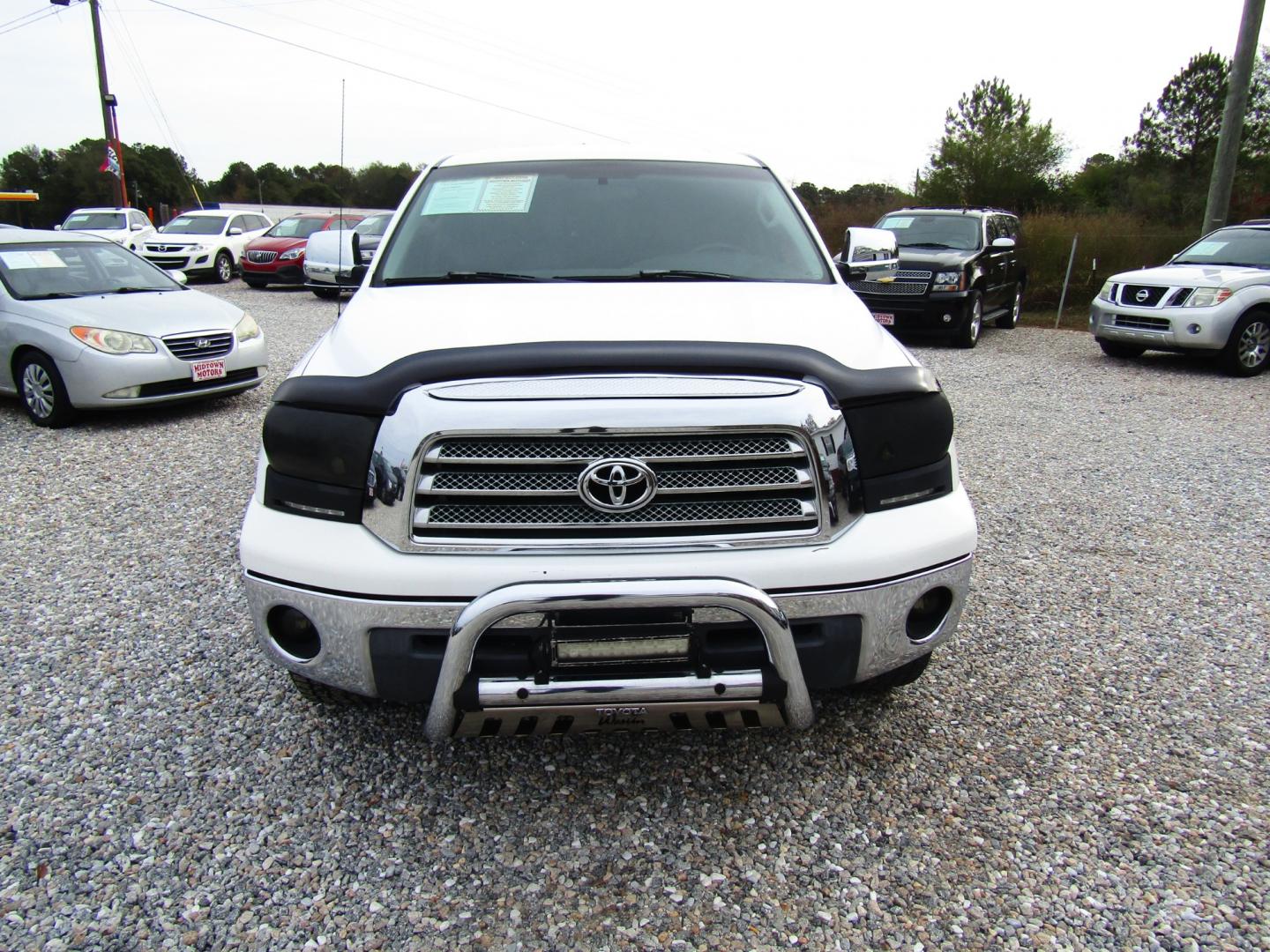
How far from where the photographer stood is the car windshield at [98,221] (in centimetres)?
2095

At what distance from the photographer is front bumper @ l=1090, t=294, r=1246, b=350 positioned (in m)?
9.90

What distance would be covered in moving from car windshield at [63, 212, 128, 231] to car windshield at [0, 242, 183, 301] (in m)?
15.1

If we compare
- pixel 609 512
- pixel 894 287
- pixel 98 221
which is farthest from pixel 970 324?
pixel 98 221

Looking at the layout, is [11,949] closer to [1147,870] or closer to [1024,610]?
[1147,870]

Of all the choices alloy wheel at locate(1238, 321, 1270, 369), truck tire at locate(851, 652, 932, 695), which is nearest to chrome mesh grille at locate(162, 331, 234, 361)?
truck tire at locate(851, 652, 932, 695)

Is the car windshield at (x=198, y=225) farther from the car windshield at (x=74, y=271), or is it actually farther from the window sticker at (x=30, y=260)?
the window sticker at (x=30, y=260)

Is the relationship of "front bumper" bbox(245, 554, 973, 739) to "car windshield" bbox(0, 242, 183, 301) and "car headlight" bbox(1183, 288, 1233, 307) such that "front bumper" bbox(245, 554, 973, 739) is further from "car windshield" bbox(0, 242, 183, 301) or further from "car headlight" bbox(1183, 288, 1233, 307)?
"car headlight" bbox(1183, 288, 1233, 307)

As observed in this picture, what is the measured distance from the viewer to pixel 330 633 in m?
2.19

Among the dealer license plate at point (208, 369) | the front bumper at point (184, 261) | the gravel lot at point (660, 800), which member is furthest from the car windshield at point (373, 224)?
the gravel lot at point (660, 800)

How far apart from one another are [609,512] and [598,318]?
2.13ft

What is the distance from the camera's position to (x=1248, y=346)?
10.1m

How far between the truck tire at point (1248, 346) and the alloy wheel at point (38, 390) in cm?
1196

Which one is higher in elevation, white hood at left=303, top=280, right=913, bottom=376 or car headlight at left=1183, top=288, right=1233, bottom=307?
car headlight at left=1183, top=288, right=1233, bottom=307

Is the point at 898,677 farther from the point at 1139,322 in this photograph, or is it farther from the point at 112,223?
the point at 112,223
